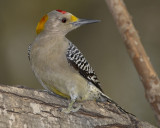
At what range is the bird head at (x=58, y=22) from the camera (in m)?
5.67

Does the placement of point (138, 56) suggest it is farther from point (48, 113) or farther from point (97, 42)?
point (97, 42)

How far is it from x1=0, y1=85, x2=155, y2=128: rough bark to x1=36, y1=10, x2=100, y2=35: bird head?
114 cm

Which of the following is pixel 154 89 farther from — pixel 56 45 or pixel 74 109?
pixel 56 45

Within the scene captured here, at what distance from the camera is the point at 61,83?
204 inches

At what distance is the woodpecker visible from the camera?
204 inches

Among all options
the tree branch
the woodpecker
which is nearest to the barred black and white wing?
the woodpecker

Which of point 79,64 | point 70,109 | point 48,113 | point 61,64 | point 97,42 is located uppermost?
point 97,42

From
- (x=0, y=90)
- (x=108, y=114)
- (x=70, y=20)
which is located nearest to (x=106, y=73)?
(x=70, y=20)

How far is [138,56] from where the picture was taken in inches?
154

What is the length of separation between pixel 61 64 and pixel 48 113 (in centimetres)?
91

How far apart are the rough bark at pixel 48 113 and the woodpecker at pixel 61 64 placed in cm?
20

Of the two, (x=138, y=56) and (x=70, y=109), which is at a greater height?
(x=138, y=56)

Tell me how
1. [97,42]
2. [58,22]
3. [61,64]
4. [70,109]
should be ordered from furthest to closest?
[97,42], [58,22], [61,64], [70,109]

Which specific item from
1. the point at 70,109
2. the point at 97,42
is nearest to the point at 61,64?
the point at 70,109
